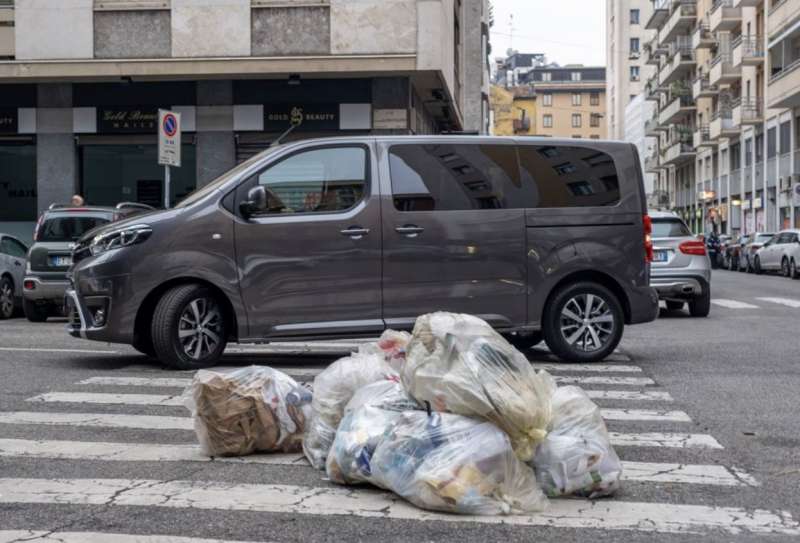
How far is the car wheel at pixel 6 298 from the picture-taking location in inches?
669

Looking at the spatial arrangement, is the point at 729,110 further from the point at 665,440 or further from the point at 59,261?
the point at 665,440

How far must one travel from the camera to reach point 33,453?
246 inches

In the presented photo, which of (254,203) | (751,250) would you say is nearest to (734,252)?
(751,250)

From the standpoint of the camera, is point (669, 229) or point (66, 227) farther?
point (669, 229)

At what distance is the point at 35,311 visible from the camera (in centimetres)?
1641

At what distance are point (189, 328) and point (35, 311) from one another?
753 cm

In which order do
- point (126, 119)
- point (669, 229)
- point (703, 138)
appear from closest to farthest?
point (669, 229)
point (126, 119)
point (703, 138)

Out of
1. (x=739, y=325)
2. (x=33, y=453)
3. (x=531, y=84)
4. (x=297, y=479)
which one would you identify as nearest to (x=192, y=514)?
(x=297, y=479)

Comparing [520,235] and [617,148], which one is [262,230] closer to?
[520,235]

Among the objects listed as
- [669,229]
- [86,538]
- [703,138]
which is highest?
[703,138]

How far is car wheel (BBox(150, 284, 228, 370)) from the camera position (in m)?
9.62

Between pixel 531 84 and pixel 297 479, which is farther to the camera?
pixel 531 84

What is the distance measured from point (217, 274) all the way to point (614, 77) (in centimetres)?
12165

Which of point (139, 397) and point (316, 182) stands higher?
point (316, 182)
